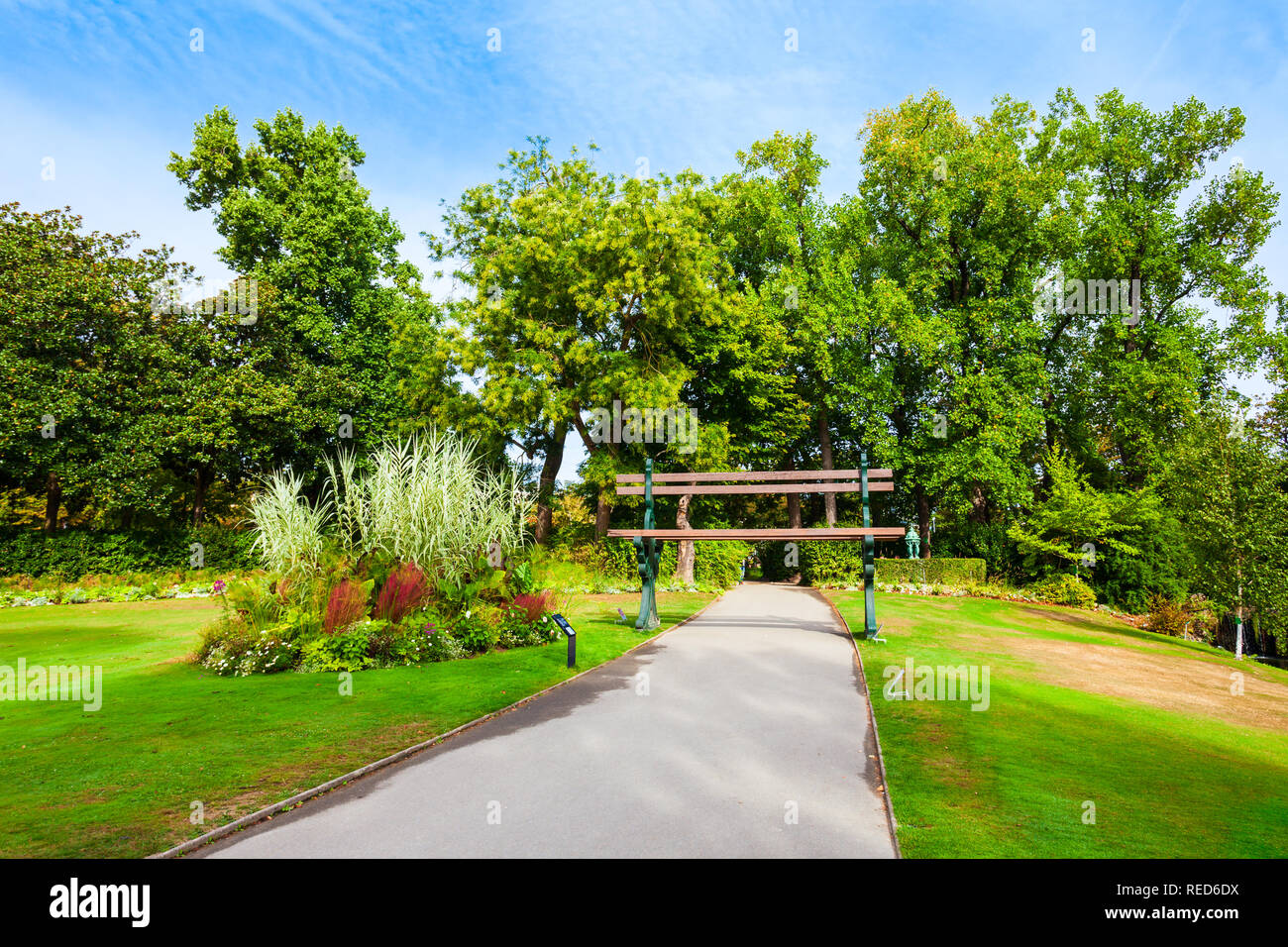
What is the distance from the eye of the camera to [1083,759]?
19.2 ft

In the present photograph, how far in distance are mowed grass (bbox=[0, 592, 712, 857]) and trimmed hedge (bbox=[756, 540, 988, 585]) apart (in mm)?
17048

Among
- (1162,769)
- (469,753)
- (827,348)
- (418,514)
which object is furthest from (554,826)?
(827,348)

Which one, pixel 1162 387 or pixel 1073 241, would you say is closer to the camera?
pixel 1162 387

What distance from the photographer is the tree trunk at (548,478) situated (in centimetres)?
2798

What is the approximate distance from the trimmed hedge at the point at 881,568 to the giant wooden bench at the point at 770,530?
12846mm

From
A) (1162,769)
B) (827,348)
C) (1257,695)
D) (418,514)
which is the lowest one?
(1257,695)

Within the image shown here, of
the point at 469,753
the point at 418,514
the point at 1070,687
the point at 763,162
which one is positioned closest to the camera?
the point at 469,753

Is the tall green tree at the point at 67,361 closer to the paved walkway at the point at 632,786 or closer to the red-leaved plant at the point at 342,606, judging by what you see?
the red-leaved plant at the point at 342,606

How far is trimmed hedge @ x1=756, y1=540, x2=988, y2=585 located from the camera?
25.0 meters

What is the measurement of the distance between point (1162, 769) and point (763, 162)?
31.6 meters

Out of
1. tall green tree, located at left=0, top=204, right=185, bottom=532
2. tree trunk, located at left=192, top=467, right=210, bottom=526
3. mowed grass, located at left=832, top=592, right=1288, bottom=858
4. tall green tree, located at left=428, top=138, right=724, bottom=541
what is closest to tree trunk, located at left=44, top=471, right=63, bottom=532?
tall green tree, located at left=0, top=204, right=185, bottom=532

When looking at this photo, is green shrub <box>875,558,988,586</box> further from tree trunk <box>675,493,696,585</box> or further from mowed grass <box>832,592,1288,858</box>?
mowed grass <box>832,592,1288,858</box>

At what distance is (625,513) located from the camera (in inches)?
1120
